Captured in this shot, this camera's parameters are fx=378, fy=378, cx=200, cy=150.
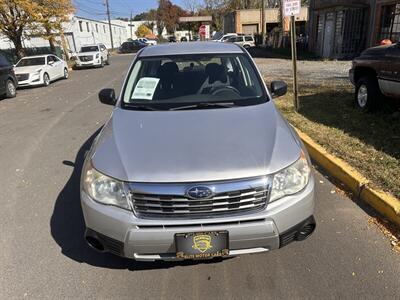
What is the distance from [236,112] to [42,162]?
377 cm

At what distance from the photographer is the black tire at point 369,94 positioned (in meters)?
7.08

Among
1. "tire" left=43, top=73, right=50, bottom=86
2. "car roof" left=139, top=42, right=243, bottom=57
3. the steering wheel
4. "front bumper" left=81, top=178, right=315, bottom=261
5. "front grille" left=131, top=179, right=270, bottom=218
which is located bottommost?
"tire" left=43, top=73, right=50, bottom=86

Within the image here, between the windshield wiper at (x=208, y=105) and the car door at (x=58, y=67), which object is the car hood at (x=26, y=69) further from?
the windshield wiper at (x=208, y=105)

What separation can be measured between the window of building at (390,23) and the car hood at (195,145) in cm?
1819

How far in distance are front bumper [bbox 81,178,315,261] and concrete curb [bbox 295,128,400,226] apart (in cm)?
148

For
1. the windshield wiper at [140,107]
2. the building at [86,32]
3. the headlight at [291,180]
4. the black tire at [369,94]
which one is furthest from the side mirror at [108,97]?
the building at [86,32]

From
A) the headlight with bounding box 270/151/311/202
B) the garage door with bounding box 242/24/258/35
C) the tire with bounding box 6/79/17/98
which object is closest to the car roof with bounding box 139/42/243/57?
the headlight with bounding box 270/151/311/202

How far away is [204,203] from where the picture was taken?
8.32 feet

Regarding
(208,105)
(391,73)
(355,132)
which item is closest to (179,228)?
(208,105)

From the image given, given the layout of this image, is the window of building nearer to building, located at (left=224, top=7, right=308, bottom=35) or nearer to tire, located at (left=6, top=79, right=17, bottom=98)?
tire, located at (left=6, top=79, right=17, bottom=98)

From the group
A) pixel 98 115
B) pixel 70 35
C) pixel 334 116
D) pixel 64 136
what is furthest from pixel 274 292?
pixel 70 35

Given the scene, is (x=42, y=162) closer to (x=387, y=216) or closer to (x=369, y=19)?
(x=387, y=216)

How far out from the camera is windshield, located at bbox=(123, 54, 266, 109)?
3854 mm

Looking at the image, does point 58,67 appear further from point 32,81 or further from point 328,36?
point 328,36
